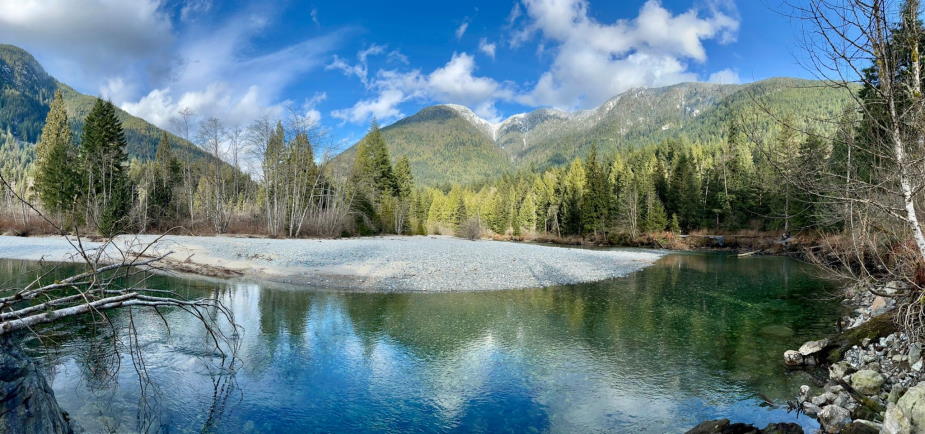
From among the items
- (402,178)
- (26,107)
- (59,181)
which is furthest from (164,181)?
(26,107)

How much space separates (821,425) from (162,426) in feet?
31.1

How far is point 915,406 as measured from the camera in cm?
548

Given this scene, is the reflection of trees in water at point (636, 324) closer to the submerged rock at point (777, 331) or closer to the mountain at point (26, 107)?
the submerged rock at point (777, 331)

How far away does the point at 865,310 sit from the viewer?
12711mm

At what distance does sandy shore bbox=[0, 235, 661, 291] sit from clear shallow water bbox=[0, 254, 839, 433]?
3095mm

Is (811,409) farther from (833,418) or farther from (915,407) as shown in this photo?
(915,407)

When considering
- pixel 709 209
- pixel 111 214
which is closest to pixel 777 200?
pixel 709 209

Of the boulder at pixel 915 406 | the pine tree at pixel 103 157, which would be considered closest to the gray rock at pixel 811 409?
the boulder at pixel 915 406

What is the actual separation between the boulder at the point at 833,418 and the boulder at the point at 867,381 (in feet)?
3.54

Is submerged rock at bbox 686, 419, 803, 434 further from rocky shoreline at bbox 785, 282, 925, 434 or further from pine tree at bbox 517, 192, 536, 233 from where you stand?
pine tree at bbox 517, 192, 536, 233

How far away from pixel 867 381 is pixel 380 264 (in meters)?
18.1

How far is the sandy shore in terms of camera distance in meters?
19.2

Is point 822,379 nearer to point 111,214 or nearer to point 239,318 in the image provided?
point 239,318

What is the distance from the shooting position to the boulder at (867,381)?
23.7 ft
